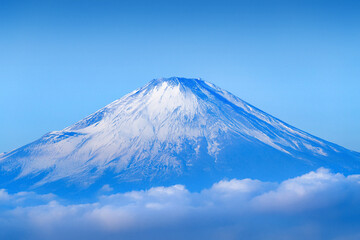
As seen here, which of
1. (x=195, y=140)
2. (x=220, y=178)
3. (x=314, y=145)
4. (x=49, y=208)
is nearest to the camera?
(x=49, y=208)

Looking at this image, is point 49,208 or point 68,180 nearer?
point 49,208

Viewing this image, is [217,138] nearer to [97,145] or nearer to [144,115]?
[144,115]

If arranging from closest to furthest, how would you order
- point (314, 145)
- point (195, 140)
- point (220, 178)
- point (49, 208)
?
point (49, 208) → point (220, 178) → point (195, 140) → point (314, 145)

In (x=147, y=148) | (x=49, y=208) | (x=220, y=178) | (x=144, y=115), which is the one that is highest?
(x=144, y=115)

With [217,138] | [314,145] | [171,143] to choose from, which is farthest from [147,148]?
[314,145]

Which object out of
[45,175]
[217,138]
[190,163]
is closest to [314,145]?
[217,138]

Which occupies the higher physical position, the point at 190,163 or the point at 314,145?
the point at 314,145

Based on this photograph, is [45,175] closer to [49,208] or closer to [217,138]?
[49,208]
